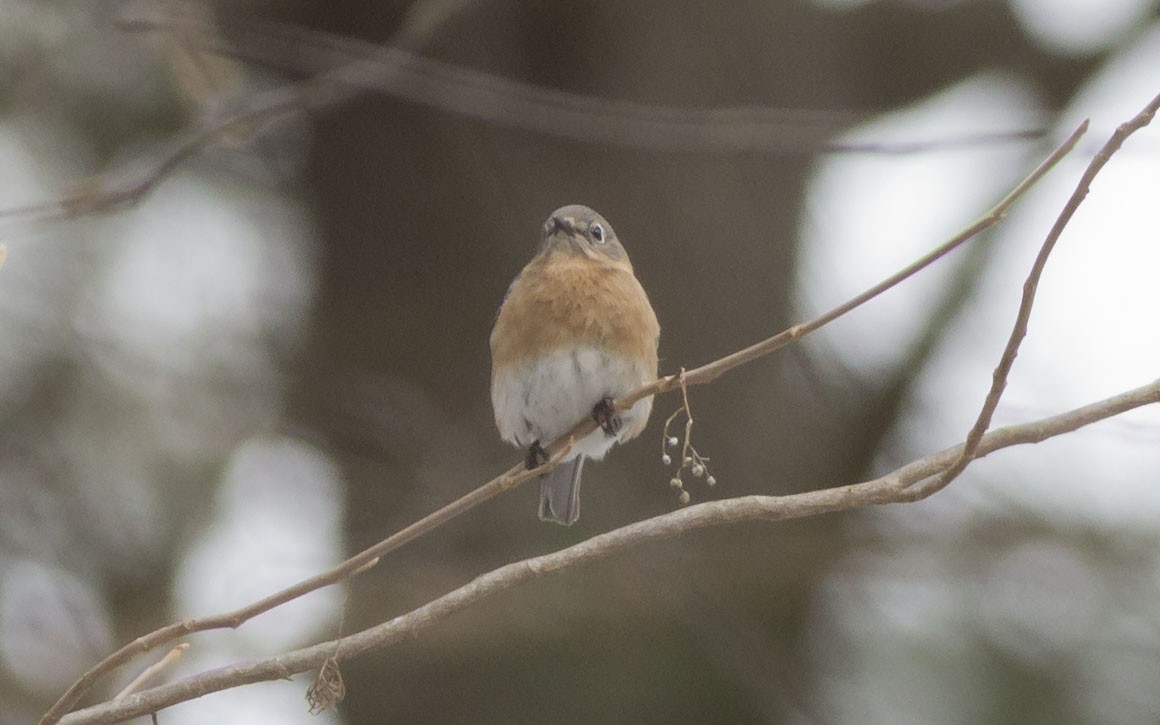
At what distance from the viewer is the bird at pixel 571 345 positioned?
14.4ft

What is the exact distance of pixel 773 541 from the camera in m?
6.37

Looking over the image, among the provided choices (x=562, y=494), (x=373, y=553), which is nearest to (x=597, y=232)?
(x=562, y=494)

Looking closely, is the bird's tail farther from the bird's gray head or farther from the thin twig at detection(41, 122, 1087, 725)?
the thin twig at detection(41, 122, 1087, 725)

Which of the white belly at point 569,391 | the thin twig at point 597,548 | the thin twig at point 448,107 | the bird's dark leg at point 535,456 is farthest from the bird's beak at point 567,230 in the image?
the thin twig at point 597,548

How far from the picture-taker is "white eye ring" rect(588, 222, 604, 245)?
15.6ft

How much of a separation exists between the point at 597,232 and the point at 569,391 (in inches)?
28.0

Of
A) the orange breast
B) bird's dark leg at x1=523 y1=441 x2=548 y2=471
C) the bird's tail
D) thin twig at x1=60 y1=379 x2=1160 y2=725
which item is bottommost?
thin twig at x1=60 y1=379 x2=1160 y2=725

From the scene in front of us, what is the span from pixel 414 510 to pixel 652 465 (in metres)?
1.19

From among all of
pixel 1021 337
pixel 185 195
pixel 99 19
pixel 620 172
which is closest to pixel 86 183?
pixel 99 19

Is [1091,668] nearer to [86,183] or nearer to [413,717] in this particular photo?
[413,717]

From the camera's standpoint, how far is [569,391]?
440 cm

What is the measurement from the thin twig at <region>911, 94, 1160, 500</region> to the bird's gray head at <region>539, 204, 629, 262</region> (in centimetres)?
253

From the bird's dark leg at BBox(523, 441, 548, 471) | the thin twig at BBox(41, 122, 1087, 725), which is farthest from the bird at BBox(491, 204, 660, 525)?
the thin twig at BBox(41, 122, 1087, 725)

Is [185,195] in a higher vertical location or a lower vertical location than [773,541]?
higher
